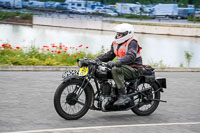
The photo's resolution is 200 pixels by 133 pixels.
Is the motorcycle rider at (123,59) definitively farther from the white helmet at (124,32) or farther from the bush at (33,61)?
the bush at (33,61)

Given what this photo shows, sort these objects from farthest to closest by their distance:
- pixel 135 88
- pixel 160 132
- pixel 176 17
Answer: pixel 176 17 < pixel 135 88 < pixel 160 132

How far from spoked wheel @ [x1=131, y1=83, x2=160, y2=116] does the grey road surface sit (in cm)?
13

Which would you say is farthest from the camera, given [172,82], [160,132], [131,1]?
[131,1]

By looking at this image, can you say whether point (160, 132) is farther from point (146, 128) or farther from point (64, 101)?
point (64, 101)

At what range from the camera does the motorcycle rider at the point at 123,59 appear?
22.7 feet

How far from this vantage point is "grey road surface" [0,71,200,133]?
6.43m

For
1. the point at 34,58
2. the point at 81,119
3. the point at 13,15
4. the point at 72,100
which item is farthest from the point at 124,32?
the point at 13,15

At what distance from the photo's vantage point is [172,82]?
12.6 m

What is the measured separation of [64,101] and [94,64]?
0.77 metres

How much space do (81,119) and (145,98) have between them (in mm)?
1297

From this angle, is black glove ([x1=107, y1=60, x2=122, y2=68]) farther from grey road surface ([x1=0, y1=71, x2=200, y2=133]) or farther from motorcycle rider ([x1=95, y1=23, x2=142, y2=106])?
grey road surface ([x1=0, y1=71, x2=200, y2=133])

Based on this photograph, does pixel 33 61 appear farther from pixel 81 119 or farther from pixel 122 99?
pixel 122 99

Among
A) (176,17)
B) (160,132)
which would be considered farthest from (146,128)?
(176,17)

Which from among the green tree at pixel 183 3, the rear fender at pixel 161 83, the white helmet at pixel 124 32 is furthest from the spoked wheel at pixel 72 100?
the green tree at pixel 183 3
